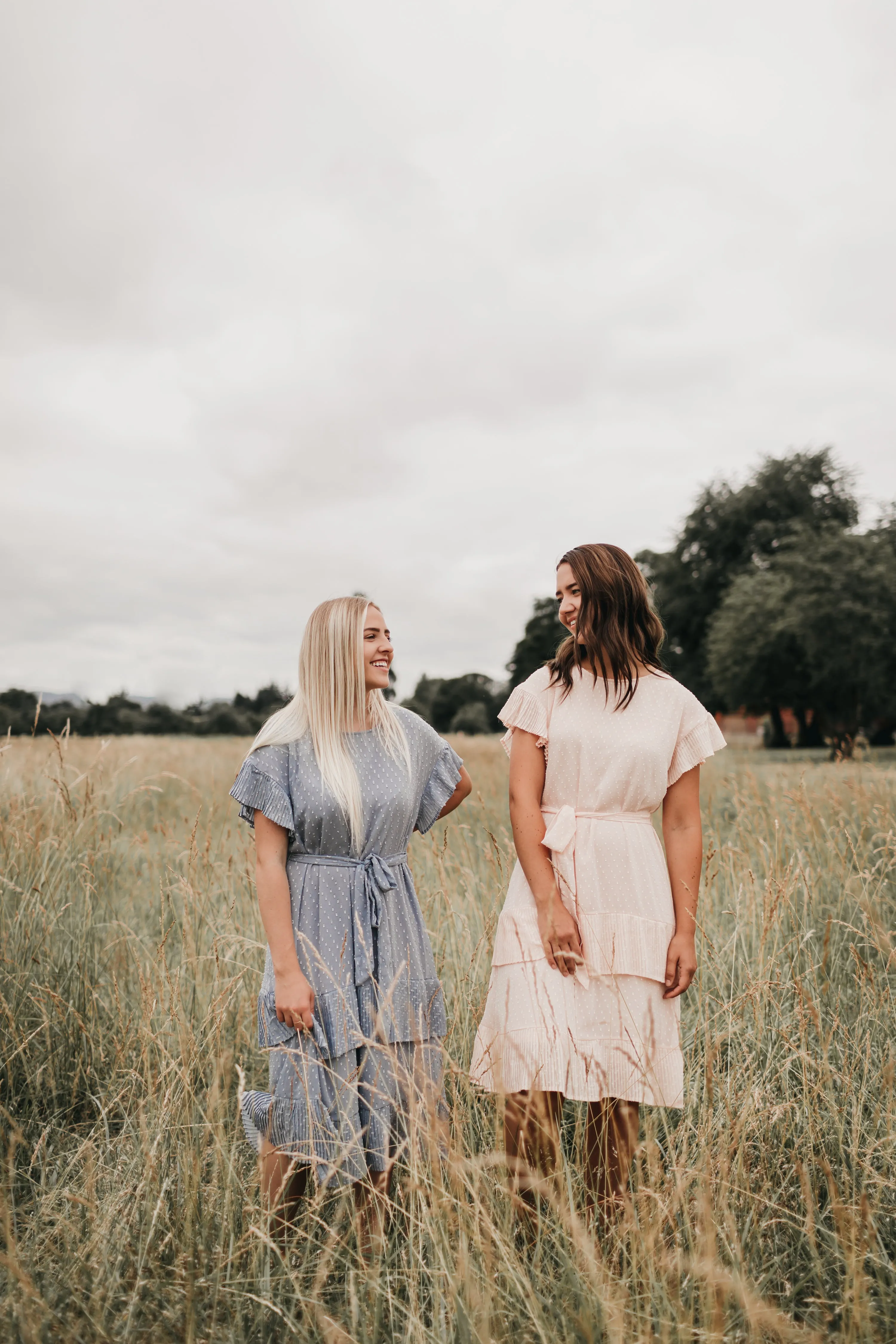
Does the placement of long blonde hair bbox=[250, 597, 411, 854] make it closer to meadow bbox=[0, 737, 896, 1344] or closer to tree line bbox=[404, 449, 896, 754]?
meadow bbox=[0, 737, 896, 1344]

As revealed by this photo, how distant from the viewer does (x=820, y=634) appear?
23.0 meters

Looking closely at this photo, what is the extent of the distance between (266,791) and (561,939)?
797 millimetres

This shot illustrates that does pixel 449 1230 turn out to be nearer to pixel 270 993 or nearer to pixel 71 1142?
pixel 270 993

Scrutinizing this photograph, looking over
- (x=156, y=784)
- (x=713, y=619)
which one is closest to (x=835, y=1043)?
(x=156, y=784)

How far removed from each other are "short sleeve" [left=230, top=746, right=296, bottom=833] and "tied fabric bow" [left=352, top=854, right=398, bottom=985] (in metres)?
0.21

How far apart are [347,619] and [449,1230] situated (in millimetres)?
1407

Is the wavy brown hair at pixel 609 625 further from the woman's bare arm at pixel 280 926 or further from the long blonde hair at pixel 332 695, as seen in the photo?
the woman's bare arm at pixel 280 926

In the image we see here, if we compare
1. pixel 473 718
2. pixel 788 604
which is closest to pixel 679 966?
pixel 788 604

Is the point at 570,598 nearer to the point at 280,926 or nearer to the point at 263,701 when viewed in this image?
the point at 280,926

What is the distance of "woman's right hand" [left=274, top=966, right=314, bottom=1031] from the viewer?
193cm

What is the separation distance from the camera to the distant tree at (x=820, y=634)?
22.5 metres

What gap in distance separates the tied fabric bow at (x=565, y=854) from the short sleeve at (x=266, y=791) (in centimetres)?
64

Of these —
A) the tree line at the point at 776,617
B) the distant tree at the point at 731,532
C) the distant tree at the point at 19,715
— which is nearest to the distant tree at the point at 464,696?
the tree line at the point at 776,617

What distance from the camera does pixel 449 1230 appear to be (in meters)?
1.73
